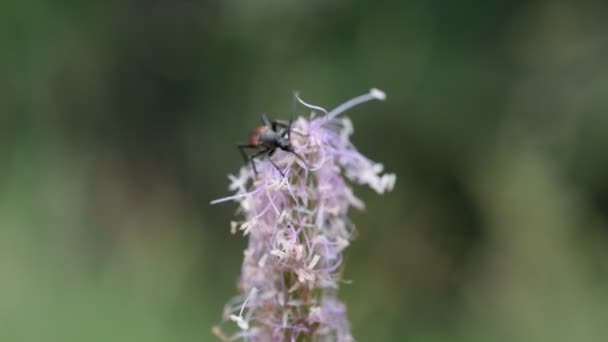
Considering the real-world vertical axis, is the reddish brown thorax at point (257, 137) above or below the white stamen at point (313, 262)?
above

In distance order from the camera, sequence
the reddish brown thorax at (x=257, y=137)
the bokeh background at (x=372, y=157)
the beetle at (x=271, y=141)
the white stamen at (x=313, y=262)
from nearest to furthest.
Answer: the white stamen at (x=313, y=262)
the beetle at (x=271, y=141)
the reddish brown thorax at (x=257, y=137)
the bokeh background at (x=372, y=157)

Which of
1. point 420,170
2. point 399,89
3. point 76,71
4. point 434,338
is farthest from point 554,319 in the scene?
point 76,71

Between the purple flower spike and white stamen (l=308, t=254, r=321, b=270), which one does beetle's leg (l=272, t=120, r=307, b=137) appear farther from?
white stamen (l=308, t=254, r=321, b=270)

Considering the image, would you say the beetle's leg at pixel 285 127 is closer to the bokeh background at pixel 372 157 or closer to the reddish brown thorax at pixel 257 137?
the reddish brown thorax at pixel 257 137

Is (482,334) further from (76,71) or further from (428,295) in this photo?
(76,71)

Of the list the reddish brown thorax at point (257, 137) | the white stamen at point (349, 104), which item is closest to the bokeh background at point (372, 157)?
the white stamen at point (349, 104)

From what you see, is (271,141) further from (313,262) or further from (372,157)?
(372,157)
